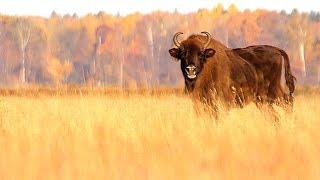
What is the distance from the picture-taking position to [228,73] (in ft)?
37.6

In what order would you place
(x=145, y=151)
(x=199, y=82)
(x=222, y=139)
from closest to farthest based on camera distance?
(x=145, y=151), (x=222, y=139), (x=199, y=82)

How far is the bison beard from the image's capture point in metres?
10.7

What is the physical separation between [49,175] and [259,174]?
5.82ft

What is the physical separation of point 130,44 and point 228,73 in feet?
189

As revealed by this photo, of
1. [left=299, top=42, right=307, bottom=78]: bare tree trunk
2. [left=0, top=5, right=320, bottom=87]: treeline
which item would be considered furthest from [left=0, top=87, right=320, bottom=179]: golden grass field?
[left=0, top=5, right=320, bottom=87]: treeline

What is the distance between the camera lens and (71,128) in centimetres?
825

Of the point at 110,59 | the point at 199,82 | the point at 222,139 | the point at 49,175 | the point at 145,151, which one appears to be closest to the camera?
the point at 49,175

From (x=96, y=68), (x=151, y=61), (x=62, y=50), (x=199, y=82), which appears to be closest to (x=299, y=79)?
(x=151, y=61)

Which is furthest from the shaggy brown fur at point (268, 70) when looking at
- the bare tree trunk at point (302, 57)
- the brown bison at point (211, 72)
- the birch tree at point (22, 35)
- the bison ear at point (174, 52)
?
the birch tree at point (22, 35)

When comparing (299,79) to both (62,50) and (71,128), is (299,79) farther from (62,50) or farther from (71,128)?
(71,128)

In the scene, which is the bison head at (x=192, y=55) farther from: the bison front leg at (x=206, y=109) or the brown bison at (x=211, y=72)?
the bison front leg at (x=206, y=109)

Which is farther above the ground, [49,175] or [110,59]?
[49,175]

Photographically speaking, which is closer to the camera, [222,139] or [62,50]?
[222,139]

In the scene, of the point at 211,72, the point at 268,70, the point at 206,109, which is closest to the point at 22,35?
the point at 268,70
